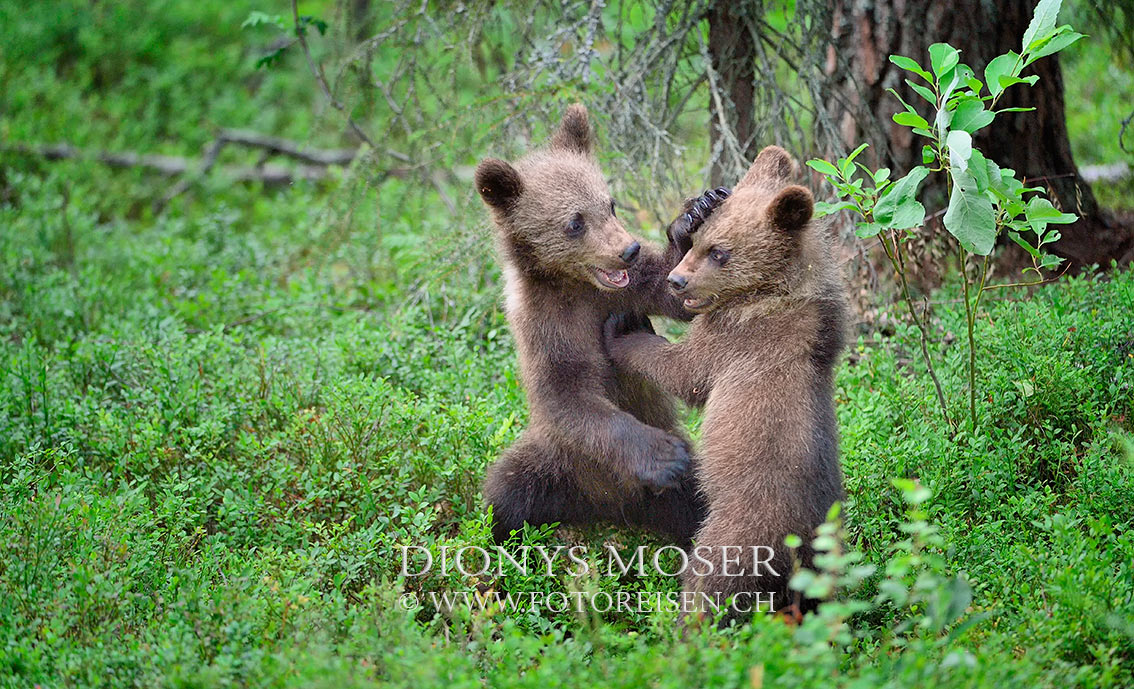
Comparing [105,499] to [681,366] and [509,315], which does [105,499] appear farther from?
[681,366]

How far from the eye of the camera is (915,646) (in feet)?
10.4

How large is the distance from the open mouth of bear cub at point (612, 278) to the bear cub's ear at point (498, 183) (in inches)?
20.7

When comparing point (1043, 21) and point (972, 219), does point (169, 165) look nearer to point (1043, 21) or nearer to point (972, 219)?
point (972, 219)

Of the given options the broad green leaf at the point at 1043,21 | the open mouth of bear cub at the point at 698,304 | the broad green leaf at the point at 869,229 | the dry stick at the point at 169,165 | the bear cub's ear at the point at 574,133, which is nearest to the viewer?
the broad green leaf at the point at 1043,21

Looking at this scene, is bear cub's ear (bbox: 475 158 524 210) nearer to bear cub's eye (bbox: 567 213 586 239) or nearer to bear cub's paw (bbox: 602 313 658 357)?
bear cub's eye (bbox: 567 213 586 239)

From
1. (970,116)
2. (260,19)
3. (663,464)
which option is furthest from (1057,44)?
(260,19)

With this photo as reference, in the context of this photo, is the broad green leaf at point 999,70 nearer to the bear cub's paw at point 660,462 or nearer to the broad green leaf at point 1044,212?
the broad green leaf at point 1044,212

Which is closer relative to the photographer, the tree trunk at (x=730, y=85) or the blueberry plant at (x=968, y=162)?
the blueberry plant at (x=968, y=162)

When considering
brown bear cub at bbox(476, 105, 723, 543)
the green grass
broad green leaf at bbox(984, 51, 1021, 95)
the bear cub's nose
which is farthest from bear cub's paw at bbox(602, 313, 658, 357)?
broad green leaf at bbox(984, 51, 1021, 95)

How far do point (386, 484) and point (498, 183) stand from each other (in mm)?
1565

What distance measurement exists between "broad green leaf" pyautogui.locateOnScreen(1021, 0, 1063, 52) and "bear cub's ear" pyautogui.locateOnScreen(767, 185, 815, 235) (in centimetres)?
103

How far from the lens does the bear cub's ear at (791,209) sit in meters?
4.16

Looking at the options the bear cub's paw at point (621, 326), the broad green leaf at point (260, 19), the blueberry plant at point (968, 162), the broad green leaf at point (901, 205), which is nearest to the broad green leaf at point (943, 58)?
the blueberry plant at point (968, 162)

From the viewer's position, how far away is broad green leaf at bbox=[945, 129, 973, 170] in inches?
154
